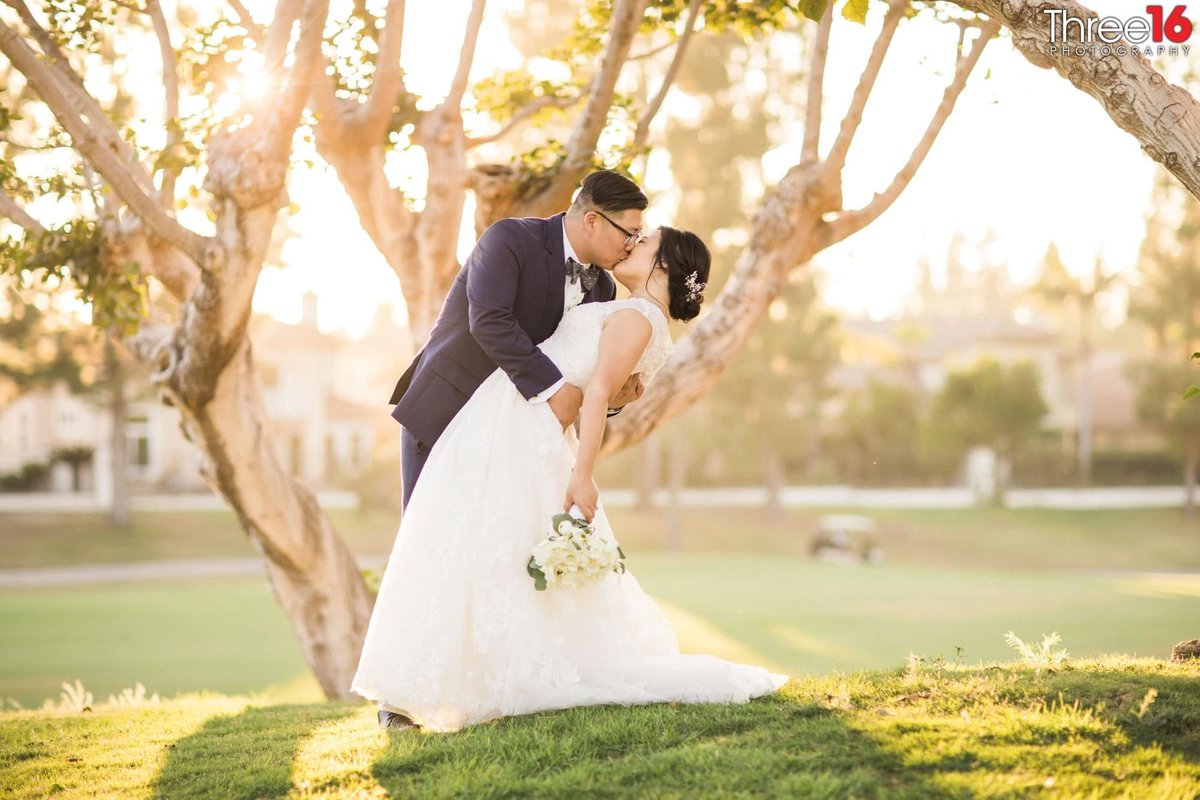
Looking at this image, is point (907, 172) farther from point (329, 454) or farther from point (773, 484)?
point (329, 454)

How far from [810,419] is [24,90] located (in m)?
25.6

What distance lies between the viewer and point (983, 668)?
531 cm

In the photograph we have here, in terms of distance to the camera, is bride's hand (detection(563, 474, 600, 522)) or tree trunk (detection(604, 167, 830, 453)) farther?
tree trunk (detection(604, 167, 830, 453))

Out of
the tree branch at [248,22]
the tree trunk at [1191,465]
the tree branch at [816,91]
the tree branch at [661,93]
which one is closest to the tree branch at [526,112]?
the tree branch at [661,93]

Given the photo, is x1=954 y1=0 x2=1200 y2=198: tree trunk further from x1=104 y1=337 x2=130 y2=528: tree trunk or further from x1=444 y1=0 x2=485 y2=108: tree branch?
x1=104 y1=337 x2=130 y2=528: tree trunk

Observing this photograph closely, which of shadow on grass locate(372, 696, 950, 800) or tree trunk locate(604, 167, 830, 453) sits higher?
tree trunk locate(604, 167, 830, 453)

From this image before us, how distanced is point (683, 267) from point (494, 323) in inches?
35.5

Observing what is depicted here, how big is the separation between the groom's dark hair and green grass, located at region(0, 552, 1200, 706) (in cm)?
834

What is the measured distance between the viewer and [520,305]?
5.07 metres

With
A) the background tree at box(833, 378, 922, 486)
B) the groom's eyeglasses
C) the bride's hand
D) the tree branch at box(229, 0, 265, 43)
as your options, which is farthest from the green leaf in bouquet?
the background tree at box(833, 378, 922, 486)

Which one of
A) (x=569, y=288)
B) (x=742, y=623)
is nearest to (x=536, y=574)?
(x=569, y=288)

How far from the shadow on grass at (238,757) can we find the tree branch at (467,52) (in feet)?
14.1

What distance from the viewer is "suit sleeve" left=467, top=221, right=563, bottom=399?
4.81 m

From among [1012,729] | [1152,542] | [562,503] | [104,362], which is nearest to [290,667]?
[562,503]
